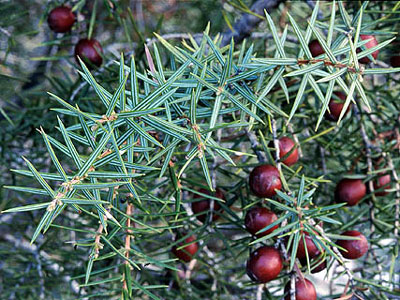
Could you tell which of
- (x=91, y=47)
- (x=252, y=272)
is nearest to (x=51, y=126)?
(x=91, y=47)

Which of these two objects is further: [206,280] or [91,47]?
[206,280]

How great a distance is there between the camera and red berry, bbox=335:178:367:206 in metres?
0.73

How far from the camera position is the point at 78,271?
2.99ft

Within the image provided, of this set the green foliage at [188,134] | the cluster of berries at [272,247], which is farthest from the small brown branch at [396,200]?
the cluster of berries at [272,247]

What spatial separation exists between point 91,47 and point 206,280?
0.73 meters

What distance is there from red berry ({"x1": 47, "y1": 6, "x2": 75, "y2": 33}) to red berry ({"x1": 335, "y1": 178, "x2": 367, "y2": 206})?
631mm

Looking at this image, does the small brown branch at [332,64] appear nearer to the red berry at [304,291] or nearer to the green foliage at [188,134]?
the green foliage at [188,134]

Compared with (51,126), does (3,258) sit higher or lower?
lower

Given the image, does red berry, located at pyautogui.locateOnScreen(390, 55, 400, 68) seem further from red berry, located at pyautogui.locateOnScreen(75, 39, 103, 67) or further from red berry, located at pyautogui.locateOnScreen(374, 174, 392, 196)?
red berry, located at pyautogui.locateOnScreen(75, 39, 103, 67)

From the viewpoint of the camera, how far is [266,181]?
559mm

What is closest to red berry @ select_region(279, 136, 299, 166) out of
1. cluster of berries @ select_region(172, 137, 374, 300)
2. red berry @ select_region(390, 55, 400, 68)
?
cluster of berries @ select_region(172, 137, 374, 300)

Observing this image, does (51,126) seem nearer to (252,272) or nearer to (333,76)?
(252,272)

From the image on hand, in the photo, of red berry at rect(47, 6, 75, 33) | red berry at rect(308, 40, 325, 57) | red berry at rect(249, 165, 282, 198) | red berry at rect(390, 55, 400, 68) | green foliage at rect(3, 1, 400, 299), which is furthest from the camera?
red berry at rect(47, 6, 75, 33)

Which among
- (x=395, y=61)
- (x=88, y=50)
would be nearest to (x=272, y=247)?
(x=395, y=61)
